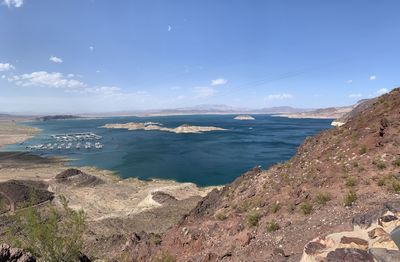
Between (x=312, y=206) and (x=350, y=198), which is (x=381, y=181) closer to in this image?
(x=350, y=198)

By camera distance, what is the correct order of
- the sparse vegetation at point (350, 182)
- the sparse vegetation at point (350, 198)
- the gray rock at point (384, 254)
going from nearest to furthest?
the gray rock at point (384, 254), the sparse vegetation at point (350, 198), the sparse vegetation at point (350, 182)

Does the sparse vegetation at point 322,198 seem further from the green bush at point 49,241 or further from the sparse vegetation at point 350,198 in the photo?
the green bush at point 49,241

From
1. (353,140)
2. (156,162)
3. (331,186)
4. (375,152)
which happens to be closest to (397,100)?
(353,140)

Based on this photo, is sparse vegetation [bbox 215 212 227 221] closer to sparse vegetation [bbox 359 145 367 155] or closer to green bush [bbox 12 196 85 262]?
green bush [bbox 12 196 85 262]

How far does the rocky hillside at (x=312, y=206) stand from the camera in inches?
537

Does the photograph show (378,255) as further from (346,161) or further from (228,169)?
(228,169)

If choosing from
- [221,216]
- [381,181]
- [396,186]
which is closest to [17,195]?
[221,216]

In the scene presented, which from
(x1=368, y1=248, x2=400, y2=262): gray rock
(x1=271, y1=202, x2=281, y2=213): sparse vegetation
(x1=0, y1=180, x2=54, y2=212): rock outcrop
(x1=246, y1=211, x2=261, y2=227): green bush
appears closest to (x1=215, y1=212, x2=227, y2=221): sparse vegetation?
(x1=246, y1=211, x2=261, y2=227): green bush

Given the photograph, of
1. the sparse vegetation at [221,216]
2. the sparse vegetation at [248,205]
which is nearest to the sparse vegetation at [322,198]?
the sparse vegetation at [248,205]

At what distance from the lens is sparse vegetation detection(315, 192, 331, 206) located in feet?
58.4

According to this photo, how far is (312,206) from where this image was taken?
18.0m

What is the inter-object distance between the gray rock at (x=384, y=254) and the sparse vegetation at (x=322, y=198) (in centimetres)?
738

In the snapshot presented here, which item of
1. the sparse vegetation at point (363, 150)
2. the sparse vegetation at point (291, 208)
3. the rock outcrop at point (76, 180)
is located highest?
the sparse vegetation at point (363, 150)

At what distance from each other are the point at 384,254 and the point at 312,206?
797 cm
